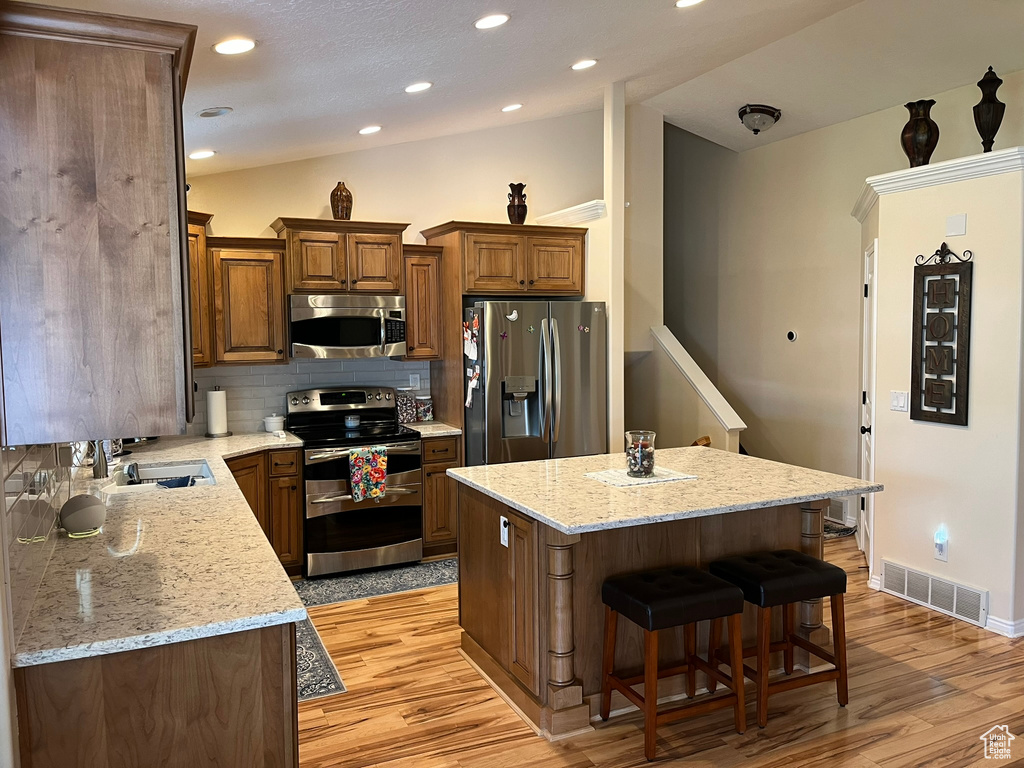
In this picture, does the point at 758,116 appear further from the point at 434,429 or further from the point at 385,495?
the point at 385,495

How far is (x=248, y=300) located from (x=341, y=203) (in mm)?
887

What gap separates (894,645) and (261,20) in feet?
12.5

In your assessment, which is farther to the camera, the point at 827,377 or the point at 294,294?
the point at 827,377

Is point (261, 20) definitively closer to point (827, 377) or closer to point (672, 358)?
point (672, 358)

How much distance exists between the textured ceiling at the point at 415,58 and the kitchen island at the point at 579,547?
6.09 ft

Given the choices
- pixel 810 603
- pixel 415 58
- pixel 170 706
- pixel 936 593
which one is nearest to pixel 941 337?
pixel 936 593

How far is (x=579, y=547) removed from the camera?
301cm

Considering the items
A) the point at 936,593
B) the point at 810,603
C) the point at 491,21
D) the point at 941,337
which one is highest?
the point at 491,21

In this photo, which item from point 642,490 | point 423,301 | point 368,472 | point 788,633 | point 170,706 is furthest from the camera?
point 423,301

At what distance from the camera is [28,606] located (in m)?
1.91

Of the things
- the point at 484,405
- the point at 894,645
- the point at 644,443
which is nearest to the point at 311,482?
the point at 484,405

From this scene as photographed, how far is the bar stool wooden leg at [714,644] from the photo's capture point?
314 cm

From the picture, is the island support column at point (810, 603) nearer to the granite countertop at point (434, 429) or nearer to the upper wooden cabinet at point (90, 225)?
the granite countertop at point (434, 429)

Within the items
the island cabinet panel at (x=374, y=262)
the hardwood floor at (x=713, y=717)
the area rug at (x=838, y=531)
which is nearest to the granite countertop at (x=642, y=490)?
the hardwood floor at (x=713, y=717)
